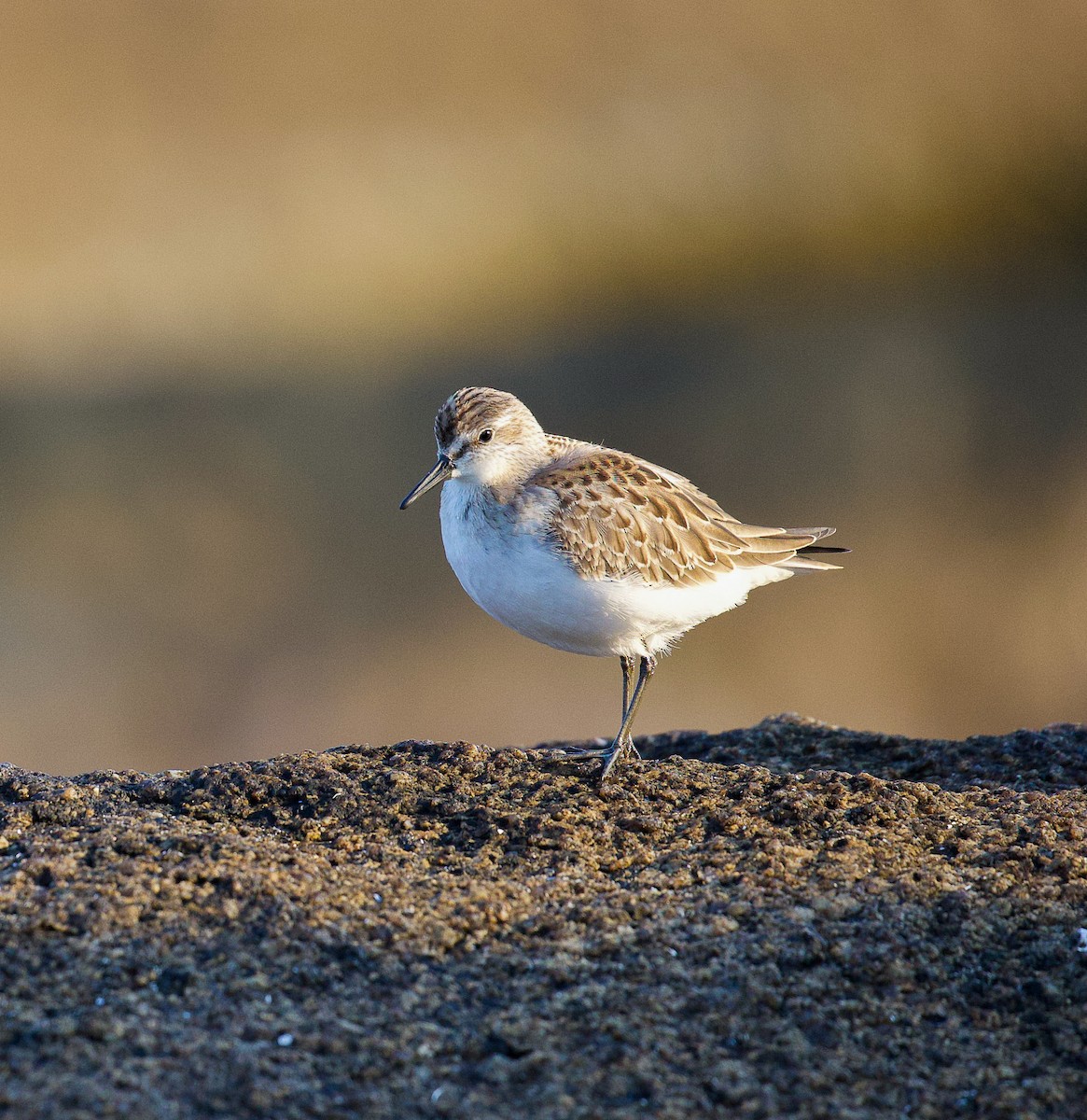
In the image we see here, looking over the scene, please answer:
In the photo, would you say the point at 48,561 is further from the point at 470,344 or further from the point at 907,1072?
the point at 907,1072

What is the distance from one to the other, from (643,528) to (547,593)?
0.65 metres

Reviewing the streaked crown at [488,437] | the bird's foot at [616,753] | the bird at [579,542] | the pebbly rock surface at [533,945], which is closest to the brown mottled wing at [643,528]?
the bird at [579,542]

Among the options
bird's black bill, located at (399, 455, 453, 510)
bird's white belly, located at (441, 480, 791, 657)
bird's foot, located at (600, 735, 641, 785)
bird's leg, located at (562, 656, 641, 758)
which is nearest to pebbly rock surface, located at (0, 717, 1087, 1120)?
bird's foot, located at (600, 735, 641, 785)

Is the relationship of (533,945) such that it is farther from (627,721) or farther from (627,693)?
(627,693)

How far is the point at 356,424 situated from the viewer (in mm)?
13180

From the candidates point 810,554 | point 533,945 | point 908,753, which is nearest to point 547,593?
point 908,753

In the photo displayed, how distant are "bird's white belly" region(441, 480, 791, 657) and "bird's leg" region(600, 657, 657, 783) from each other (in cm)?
18

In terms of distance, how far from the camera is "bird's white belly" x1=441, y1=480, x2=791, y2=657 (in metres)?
5.75

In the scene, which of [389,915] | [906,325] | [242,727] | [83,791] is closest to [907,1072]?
[389,915]

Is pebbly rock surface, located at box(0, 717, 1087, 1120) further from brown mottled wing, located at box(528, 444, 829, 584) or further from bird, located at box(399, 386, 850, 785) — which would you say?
brown mottled wing, located at box(528, 444, 829, 584)

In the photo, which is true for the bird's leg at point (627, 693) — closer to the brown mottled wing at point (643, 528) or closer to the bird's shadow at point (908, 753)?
the bird's shadow at point (908, 753)

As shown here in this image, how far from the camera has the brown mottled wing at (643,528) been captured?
19.4 ft

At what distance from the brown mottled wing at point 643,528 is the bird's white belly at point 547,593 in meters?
0.08

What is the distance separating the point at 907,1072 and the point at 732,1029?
42cm
